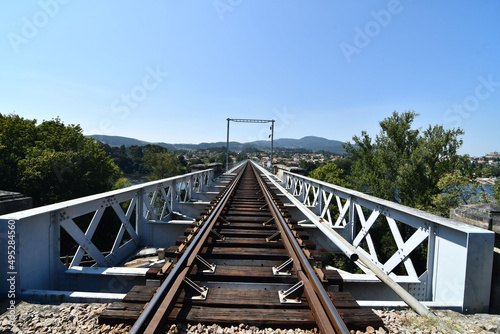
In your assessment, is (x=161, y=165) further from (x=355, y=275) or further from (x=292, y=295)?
(x=292, y=295)

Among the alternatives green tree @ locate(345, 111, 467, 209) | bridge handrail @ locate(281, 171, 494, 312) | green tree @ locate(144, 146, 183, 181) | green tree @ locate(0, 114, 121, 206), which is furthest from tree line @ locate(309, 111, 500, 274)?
green tree @ locate(144, 146, 183, 181)

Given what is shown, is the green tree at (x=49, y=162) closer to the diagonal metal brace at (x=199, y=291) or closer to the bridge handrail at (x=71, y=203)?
the bridge handrail at (x=71, y=203)

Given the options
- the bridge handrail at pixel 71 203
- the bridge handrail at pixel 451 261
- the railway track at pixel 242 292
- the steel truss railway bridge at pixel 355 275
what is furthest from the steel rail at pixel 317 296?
the bridge handrail at pixel 71 203

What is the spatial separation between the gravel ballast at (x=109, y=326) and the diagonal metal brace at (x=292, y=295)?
363mm

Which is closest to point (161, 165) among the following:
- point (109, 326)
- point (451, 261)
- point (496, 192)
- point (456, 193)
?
point (456, 193)

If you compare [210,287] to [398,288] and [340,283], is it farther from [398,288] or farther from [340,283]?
[398,288]

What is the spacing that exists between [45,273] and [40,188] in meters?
28.0

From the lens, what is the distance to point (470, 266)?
99.0 inches

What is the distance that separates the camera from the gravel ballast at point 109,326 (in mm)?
2162

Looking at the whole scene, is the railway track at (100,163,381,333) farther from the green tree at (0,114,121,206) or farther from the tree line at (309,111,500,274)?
the green tree at (0,114,121,206)

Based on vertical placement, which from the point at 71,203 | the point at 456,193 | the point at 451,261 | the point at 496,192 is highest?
the point at 71,203

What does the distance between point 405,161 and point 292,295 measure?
27.8 meters

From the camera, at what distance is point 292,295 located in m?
2.72

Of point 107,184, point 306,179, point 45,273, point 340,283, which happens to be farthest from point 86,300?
point 107,184
